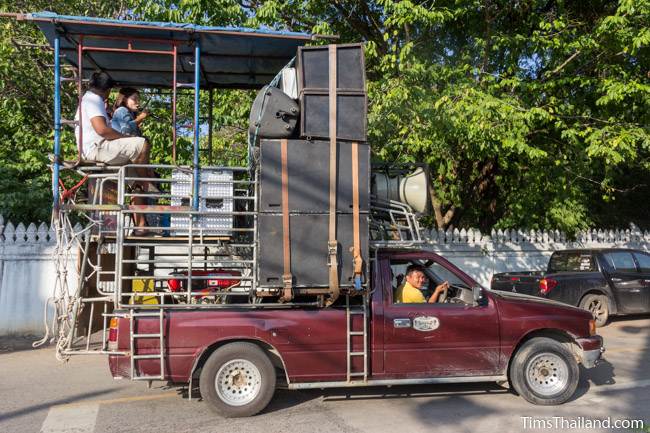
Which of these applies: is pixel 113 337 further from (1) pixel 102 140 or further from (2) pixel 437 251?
(2) pixel 437 251

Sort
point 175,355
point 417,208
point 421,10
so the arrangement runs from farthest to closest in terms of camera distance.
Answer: point 421,10
point 417,208
point 175,355

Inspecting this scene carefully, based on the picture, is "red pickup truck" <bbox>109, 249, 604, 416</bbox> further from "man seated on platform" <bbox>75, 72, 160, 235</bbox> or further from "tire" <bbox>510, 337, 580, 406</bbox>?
"man seated on platform" <bbox>75, 72, 160, 235</bbox>

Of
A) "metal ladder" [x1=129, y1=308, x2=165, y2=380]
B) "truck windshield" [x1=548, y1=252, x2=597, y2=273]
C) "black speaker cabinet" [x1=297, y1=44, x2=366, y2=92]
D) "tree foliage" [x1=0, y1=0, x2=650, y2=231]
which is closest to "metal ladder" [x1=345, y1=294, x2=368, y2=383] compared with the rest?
"metal ladder" [x1=129, y1=308, x2=165, y2=380]

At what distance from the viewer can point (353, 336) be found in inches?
206

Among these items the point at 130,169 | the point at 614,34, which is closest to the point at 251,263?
the point at 130,169

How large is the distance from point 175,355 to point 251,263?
107 centimetres

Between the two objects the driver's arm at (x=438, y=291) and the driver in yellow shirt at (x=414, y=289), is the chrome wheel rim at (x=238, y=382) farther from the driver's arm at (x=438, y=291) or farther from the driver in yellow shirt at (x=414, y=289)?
the driver's arm at (x=438, y=291)

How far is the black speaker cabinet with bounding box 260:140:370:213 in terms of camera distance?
16.2 feet

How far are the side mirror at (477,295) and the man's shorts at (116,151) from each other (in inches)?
142

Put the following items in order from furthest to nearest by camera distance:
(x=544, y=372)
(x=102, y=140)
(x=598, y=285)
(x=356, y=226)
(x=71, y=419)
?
(x=598, y=285) → (x=544, y=372) → (x=102, y=140) → (x=71, y=419) → (x=356, y=226)

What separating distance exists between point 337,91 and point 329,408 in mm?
3078

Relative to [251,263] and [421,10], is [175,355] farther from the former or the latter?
[421,10]

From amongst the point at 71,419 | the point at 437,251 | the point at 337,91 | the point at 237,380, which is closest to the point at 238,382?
the point at 237,380

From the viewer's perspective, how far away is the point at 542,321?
554 cm
